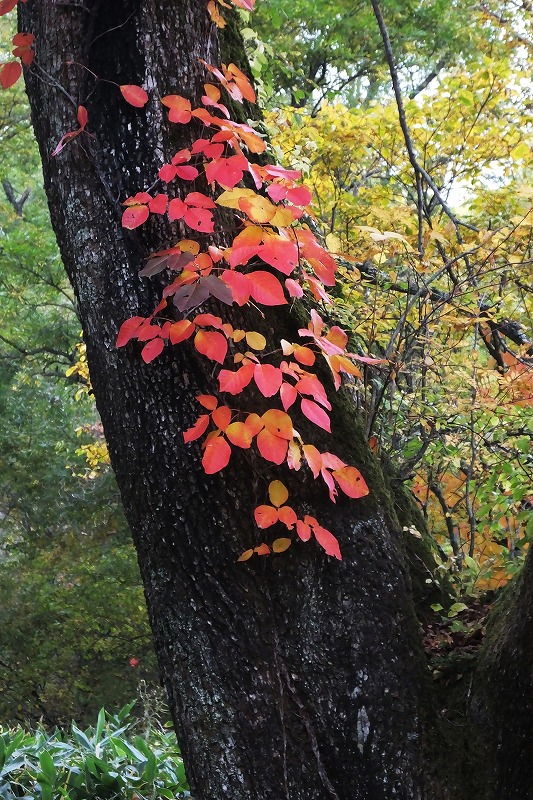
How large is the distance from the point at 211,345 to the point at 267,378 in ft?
0.49

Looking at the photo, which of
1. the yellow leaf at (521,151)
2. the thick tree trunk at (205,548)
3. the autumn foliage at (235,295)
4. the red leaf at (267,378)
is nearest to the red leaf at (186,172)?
the autumn foliage at (235,295)

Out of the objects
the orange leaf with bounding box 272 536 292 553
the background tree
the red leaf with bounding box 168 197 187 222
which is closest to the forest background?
the background tree

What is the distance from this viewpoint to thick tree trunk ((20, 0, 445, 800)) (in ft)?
4.50

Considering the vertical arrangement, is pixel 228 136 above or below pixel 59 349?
below

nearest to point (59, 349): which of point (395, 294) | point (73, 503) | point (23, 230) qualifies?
point (23, 230)

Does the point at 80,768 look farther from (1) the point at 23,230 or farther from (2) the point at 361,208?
(1) the point at 23,230

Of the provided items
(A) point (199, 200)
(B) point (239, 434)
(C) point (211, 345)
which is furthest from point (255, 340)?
(A) point (199, 200)

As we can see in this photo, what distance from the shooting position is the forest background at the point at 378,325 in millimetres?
2250

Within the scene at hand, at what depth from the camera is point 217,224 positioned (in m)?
1.53

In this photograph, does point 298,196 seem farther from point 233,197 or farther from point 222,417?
point 222,417

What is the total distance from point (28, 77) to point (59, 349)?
772cm

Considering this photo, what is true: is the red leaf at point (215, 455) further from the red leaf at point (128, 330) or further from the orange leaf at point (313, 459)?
the red leaf at point (128, 330)

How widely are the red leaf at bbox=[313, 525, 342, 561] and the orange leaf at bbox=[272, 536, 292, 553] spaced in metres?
0.08

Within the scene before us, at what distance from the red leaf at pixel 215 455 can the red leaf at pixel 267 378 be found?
0.47 ft
